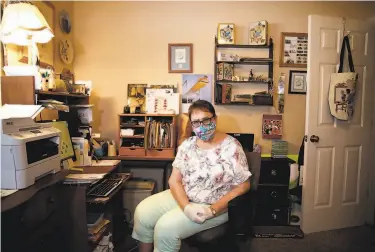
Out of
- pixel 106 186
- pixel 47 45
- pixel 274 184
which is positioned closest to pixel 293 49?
pixel 274 184

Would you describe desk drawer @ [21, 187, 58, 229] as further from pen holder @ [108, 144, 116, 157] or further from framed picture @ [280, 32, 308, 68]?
framed picture @ [280, 32, 308, 68]

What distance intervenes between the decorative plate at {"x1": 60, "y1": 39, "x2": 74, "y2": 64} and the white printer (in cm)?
115

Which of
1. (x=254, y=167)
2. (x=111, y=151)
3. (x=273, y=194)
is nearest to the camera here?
(x=254, y=167)

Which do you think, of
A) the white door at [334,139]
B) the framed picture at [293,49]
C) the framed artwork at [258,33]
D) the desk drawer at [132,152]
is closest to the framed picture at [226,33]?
the framed artwork at [258,33]

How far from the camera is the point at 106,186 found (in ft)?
6.25

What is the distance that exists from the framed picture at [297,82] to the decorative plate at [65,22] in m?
2.39

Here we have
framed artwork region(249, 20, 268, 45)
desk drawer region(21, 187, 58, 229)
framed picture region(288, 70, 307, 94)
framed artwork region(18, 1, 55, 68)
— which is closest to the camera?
desk drawer region(21, 187, 58, 229)

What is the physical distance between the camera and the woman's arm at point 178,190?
1.59m

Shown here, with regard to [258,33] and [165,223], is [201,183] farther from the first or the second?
[258,33]

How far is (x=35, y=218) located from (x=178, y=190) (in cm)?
81

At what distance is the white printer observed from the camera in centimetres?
122

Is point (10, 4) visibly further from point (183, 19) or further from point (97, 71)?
point (183, 19)

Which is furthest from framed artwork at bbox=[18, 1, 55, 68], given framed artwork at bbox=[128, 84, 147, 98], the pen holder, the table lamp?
the pen holder

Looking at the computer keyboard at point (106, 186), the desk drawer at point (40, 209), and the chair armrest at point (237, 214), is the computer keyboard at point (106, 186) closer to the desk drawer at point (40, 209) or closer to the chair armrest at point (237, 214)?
the desk drawer at point (40, 209)
